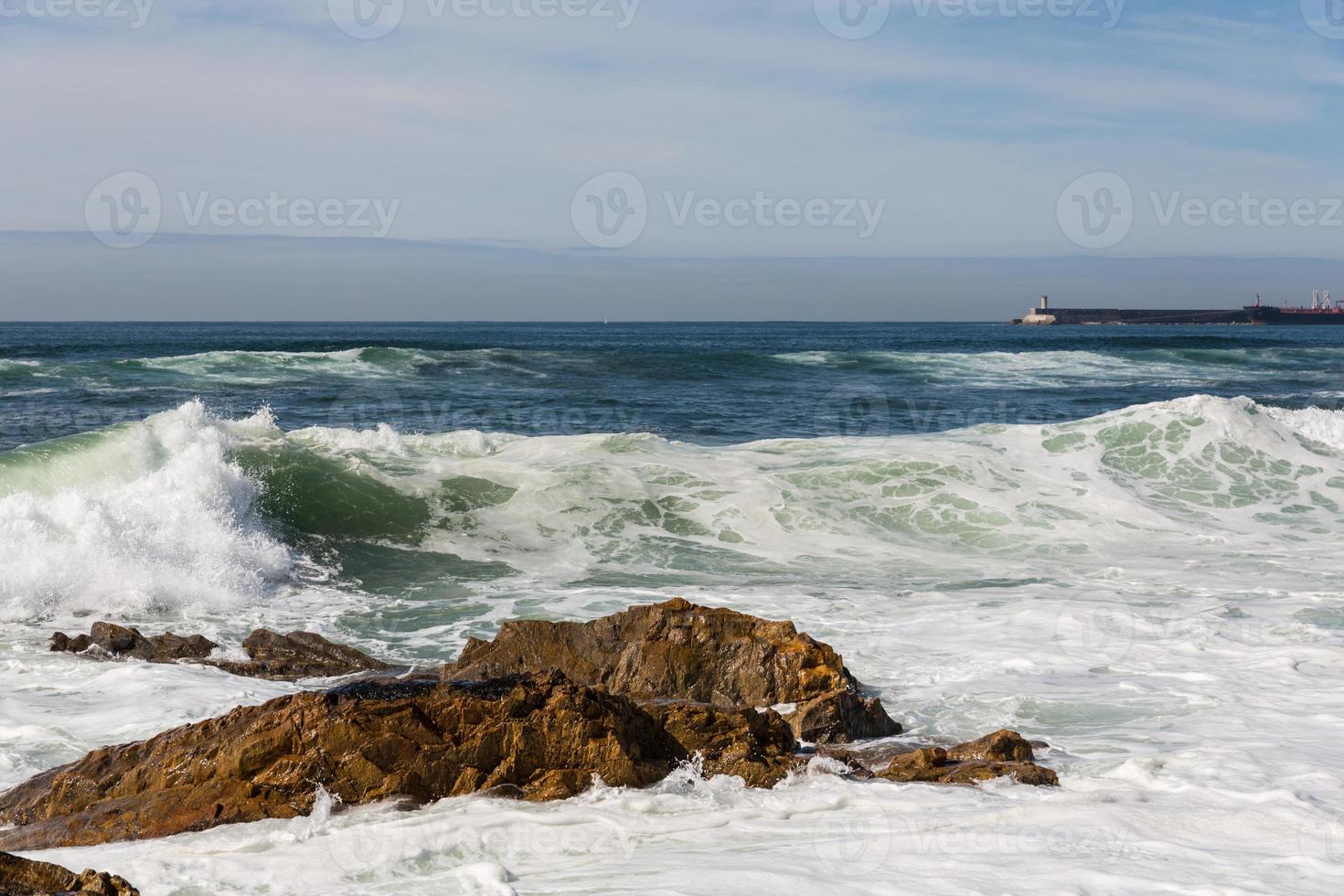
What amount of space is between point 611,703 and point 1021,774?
5.56 feet

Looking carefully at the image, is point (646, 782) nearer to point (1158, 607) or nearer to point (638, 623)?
point (638, 623)

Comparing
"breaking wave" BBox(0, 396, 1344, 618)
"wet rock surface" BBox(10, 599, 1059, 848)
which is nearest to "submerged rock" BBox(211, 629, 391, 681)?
"wet rock surface" BBox(10, 599, 1059, 848)

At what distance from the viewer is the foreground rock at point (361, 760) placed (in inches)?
162

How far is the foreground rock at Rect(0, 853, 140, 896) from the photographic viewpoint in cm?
293

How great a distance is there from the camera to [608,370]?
37.1m

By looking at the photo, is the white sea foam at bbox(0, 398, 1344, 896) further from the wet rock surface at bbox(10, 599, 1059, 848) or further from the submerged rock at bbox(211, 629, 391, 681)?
the submerged rock at bbox(211, 629, 391, 681)

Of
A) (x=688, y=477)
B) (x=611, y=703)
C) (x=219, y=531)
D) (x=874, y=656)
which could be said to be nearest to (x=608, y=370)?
(x=688, y=477)

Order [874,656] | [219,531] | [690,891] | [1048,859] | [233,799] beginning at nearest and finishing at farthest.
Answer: [690,891]
[1048,859]
[233,799]
[874,656]
[219,531]

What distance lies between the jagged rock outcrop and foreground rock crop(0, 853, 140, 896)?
2.92 meters

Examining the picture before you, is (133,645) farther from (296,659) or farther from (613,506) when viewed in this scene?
(613,506)

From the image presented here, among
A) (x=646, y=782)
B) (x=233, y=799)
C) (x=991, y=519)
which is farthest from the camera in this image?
(x=991, y=519)

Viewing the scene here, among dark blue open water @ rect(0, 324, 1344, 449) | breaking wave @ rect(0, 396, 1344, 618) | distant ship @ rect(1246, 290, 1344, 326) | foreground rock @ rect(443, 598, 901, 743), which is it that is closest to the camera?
foreground rock @ rect(443, 598, 901, 743)

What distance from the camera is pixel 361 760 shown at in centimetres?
425

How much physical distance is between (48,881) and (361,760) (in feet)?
4.45
